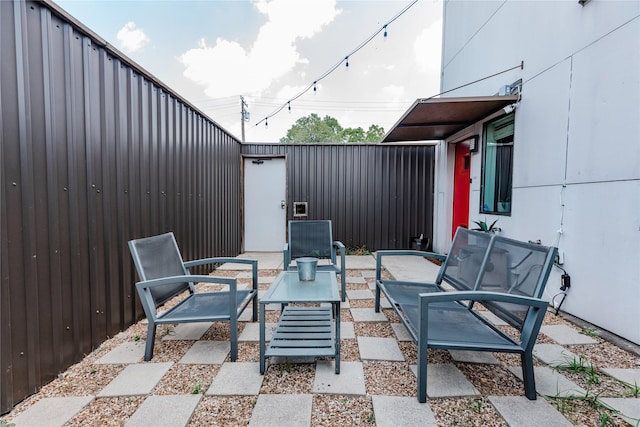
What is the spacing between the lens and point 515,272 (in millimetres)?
1687

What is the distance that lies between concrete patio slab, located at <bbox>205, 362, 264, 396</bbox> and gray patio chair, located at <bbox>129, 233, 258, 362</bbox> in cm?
11

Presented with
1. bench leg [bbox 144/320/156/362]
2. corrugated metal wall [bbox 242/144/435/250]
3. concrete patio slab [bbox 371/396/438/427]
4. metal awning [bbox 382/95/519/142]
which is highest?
metal awning [bbox 382/95/519/142]

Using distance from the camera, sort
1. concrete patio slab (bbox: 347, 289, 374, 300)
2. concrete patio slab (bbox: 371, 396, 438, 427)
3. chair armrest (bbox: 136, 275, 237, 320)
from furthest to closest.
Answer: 1. concrete patio slab (bbox: 347, 289, 374, 300)
2. chair armrest (bbox: 136, 275, 237, 320)
3. concrete patio slab (bbox: 371, 396, 438, 427)

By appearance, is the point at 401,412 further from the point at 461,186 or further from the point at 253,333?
the point at 461,186

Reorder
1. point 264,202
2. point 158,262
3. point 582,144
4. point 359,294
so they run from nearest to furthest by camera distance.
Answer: point 158,262, point 582,144, point 359,294, point 264,202

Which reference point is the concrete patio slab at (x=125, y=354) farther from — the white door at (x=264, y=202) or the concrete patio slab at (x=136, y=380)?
the white door at (x=264, y=202)

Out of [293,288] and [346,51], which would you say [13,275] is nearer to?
[293,288]

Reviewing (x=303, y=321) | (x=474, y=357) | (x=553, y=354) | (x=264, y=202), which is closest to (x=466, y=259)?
(x=474, y=357)

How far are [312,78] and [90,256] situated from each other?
559 cm

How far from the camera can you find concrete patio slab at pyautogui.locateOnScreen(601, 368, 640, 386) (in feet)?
5.29

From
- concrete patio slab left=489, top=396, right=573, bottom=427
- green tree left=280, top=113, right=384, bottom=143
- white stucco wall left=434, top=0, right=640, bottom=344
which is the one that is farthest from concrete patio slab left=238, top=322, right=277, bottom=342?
green tree left=280, top=113, right=384, bottom=143

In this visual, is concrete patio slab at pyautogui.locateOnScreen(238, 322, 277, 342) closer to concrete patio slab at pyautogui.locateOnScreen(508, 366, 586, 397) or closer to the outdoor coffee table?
the outdoor coffee table

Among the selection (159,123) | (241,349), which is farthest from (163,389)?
(159,123)

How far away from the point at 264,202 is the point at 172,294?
3.67 meters
